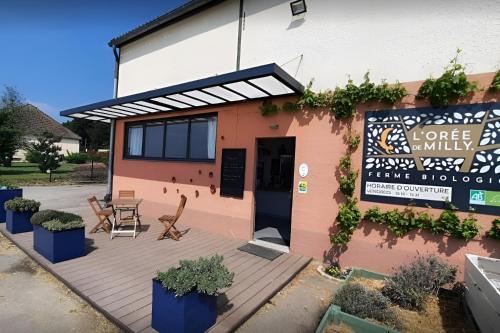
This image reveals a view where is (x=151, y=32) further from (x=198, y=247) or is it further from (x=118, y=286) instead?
(x=118, y=286)

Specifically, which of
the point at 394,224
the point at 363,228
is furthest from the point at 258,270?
the point at 394,224

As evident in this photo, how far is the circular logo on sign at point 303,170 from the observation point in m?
5.43

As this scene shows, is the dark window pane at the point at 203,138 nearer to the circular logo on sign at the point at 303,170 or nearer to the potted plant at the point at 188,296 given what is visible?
the circular logo on sign at the point at 303,170

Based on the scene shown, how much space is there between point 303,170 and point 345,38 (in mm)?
2647

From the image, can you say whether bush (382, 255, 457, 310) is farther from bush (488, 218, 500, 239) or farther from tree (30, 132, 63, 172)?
tree (30, 132, 63, 172)

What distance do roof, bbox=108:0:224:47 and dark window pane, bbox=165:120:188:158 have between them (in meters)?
3.05

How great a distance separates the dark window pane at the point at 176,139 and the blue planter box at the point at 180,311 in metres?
5.33

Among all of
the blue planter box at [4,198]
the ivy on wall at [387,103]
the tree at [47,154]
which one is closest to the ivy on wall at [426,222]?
the ivy on wall at [387,103]

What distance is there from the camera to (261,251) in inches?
217

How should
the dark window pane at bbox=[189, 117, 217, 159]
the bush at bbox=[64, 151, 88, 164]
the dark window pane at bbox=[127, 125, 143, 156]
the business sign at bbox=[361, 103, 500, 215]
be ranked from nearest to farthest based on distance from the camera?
the business sign at bbox=[361, 103, 500, 215] → the dark window pane at bbox=[189, 117, 217, 159] → the dark window pane at bbox=[127, 125, 143, 156] → the bush at bbox=[64, 151, 88, 164]

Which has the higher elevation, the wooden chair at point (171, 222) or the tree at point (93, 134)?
the tree at point (93, 134)

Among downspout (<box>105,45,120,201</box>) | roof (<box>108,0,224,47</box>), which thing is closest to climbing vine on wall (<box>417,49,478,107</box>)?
roof (<box>108,0,224,47</box>)

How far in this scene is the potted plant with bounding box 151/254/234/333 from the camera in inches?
103

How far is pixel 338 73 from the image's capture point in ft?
16.8
